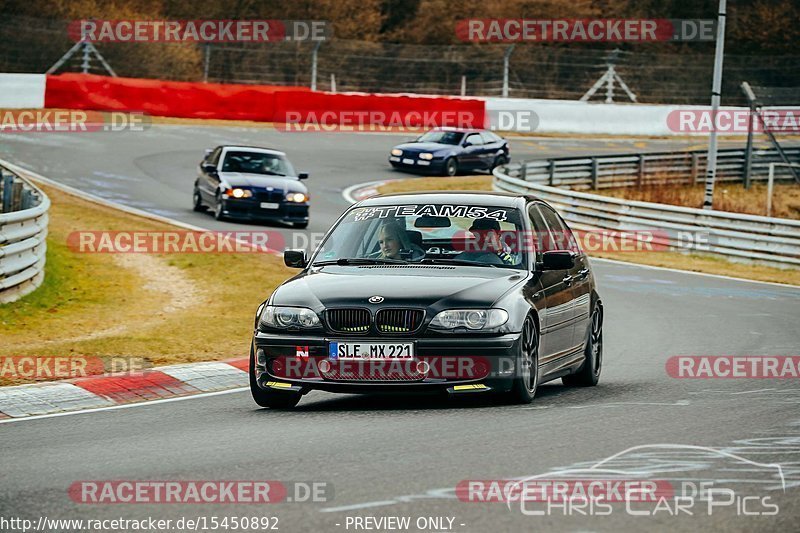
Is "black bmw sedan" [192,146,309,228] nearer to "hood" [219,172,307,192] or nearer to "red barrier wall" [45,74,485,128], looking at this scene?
"hood" [219,172,307,192]

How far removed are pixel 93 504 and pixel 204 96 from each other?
3966 centimetres

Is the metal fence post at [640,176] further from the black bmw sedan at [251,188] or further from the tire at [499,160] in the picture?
the black bmw sedan at [251,188]

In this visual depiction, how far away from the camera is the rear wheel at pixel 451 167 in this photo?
38781 millimetres

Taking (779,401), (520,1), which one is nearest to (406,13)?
(520,1)

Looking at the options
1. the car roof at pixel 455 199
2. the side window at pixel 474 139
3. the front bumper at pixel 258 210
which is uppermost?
the car roof at pixel 455 199

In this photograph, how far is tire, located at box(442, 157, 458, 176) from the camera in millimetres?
38781

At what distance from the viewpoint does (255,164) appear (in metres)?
27.1

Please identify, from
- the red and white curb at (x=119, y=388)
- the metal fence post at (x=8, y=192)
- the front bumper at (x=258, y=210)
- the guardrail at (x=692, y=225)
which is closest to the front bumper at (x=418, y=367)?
the red and white curb at (x=119, y=388)

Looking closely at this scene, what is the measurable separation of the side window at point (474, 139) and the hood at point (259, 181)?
13806 mm

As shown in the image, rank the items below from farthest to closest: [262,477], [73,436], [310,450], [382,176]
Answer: [382,176]
[73,436]
[310,450]
[262,477]

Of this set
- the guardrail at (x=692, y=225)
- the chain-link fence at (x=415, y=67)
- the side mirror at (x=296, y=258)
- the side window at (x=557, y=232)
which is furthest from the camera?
the chain-link fence at (x=415, y=67)

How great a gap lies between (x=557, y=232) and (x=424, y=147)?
27.6 m

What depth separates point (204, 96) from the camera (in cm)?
4534

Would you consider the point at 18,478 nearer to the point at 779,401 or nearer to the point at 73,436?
the point at 73,436
